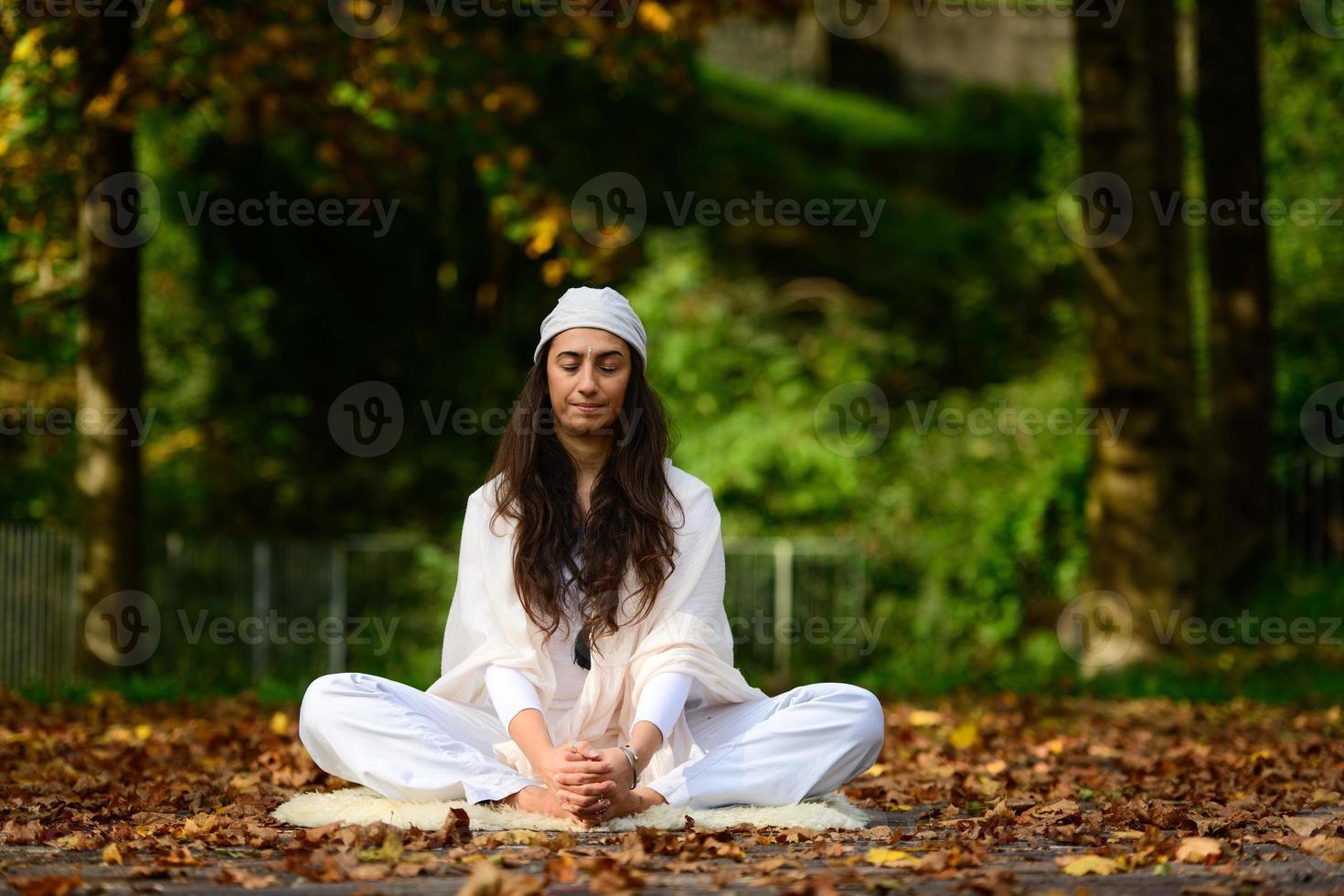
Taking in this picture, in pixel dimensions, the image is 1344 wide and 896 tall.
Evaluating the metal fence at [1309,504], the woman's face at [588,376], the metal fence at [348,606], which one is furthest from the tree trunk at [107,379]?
the metal fence at [1309,504]

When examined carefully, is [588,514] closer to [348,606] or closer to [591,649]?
[591,649]

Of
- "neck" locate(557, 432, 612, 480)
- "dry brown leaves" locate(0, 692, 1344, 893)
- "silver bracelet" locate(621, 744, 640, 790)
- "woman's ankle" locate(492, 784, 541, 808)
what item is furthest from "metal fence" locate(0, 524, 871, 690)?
"silver bracelet" locate(621, 744, 640, 790)

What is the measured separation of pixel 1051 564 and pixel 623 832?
1172 centimetres

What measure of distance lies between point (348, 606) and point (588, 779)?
39.0 ft

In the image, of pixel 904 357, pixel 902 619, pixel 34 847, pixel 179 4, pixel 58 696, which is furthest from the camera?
pixel 904 357

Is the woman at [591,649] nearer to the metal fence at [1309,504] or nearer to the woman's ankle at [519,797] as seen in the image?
the woman's ankle at [519,797]

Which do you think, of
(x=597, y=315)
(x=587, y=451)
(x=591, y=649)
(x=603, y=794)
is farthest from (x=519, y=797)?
(x=597, y=315)

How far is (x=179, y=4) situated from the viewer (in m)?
11.5

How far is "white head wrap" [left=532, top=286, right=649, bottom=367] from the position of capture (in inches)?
212

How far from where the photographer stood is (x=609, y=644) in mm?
5336

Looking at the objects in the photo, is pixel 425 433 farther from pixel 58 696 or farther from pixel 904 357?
pixel 58 696

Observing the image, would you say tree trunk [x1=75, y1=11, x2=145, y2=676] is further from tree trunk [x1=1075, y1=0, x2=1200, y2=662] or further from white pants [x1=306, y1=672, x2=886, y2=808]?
white pants [x1=306, y1=672, x2=886, y2=808]

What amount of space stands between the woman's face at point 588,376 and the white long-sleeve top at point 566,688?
1.85ft

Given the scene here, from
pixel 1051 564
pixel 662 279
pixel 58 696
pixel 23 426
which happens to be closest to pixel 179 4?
pixel 58 696
